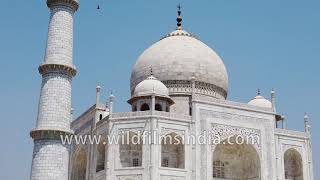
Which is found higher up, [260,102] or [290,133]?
[260,102]

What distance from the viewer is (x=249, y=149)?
2352cm

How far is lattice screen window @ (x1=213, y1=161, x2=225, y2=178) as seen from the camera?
23.7 metres

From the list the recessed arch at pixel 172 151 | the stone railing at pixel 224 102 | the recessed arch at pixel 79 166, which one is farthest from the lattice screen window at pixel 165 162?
the recessed arch at pixel 79 166

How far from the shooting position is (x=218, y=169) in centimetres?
2391

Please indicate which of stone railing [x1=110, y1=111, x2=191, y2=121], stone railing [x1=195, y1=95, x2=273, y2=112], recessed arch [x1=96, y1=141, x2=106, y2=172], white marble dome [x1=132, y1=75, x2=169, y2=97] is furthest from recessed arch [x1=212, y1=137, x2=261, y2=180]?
recessed arch [x1=96, y1=141, x2=106, y2=172]

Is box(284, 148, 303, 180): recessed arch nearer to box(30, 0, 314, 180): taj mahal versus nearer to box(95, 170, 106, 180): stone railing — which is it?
box(30, 0, 314, 180): taj mahal

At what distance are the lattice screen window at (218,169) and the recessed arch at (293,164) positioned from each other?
305cm

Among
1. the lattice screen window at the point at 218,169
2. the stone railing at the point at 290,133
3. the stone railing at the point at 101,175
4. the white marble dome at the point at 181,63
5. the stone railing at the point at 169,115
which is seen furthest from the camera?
the white marble dome at the point at 181,63

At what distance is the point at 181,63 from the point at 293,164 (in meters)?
7.25

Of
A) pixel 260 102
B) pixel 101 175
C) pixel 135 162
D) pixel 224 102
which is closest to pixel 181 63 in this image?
pixel 224 102

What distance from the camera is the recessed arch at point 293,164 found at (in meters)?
24.3

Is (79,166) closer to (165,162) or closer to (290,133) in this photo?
(165,162)

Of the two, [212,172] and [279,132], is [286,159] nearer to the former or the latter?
[279,132]

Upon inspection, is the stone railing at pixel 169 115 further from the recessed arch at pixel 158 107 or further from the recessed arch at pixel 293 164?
the recessed arch at pixel 293 164
